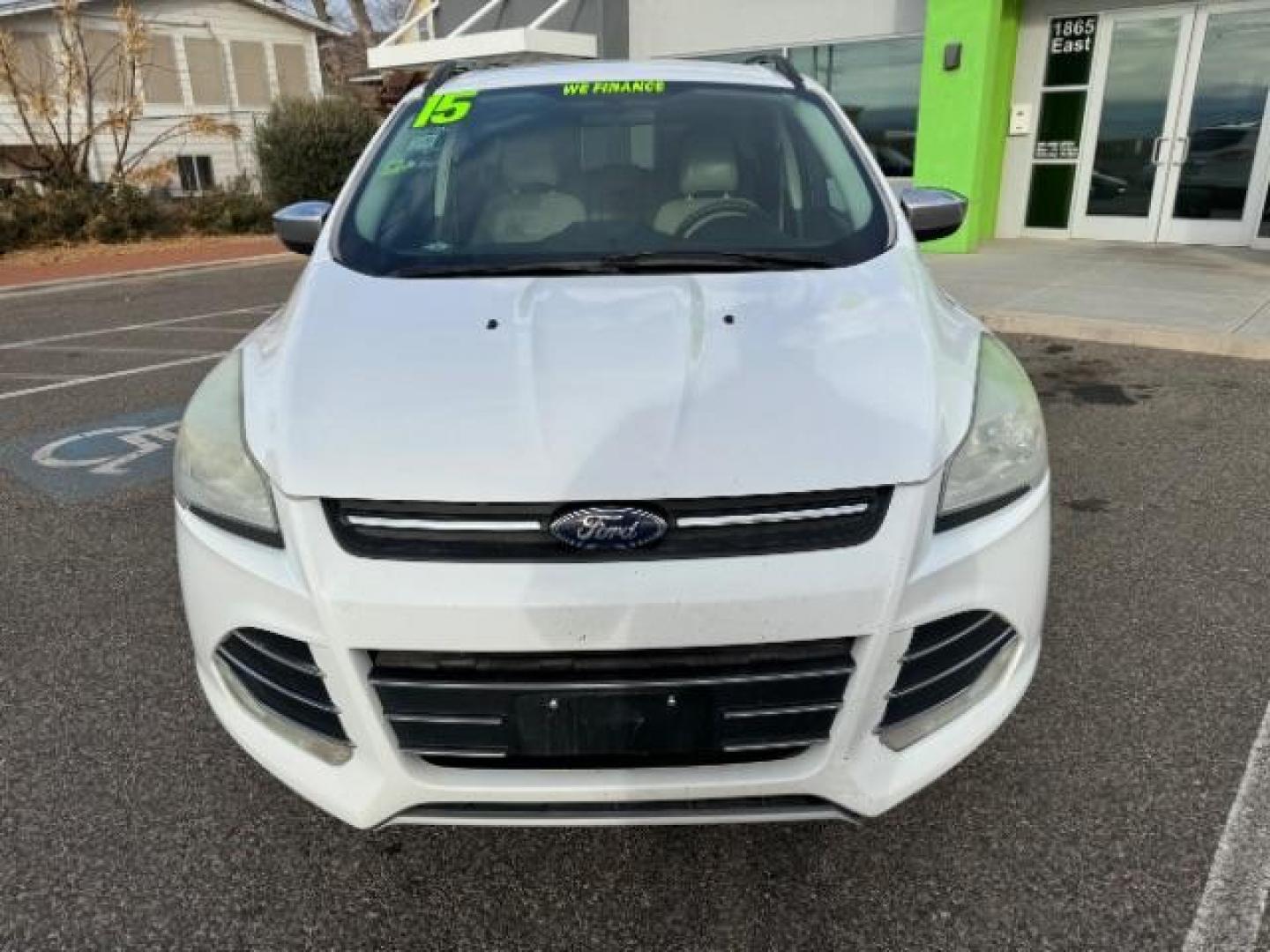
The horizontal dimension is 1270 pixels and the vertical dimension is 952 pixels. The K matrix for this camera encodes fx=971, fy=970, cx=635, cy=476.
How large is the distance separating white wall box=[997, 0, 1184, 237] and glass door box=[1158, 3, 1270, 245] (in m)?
0.98

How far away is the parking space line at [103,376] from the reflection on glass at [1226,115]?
35.1 feet

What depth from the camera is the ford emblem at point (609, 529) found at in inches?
67.4

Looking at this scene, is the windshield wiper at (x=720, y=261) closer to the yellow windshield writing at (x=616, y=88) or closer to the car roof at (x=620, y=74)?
the yellow windshield writing at (x=616, y=88)

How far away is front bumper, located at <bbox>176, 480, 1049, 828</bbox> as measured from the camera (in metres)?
1.67

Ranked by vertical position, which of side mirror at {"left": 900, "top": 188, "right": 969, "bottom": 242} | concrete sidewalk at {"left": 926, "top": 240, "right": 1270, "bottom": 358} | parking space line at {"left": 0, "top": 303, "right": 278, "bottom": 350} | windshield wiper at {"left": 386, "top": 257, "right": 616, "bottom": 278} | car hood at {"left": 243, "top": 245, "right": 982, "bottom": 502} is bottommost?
parking space line at {"left": 0, "top": 303, "right": 278, "bottom": 350}

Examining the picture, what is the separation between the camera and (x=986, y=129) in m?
11.6

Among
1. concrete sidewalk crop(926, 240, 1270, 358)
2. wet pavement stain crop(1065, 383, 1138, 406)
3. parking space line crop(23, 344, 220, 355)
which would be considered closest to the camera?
wet pavement stain crop(1065, 383, 1138, 406)

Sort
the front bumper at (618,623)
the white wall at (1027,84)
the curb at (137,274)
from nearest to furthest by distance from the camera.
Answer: the front bumper at (618,623) → the white wall at (1027,84) → the curb at (137,274)

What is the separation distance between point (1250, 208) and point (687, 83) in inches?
407

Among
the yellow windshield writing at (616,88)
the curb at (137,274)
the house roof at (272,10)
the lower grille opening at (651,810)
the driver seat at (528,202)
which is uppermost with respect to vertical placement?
the house roof at (272,10)

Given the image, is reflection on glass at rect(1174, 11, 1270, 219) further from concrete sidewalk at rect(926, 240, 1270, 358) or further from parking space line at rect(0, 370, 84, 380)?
parking space line at rect(0, 370, 84, 380)

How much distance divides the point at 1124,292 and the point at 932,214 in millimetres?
6331

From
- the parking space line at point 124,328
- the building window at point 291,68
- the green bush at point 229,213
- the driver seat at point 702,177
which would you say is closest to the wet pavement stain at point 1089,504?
the driver seat at point 702,177

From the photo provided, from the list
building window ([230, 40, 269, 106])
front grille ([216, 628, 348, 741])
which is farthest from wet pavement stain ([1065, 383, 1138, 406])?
building window ([230, 40, 269, 106])
